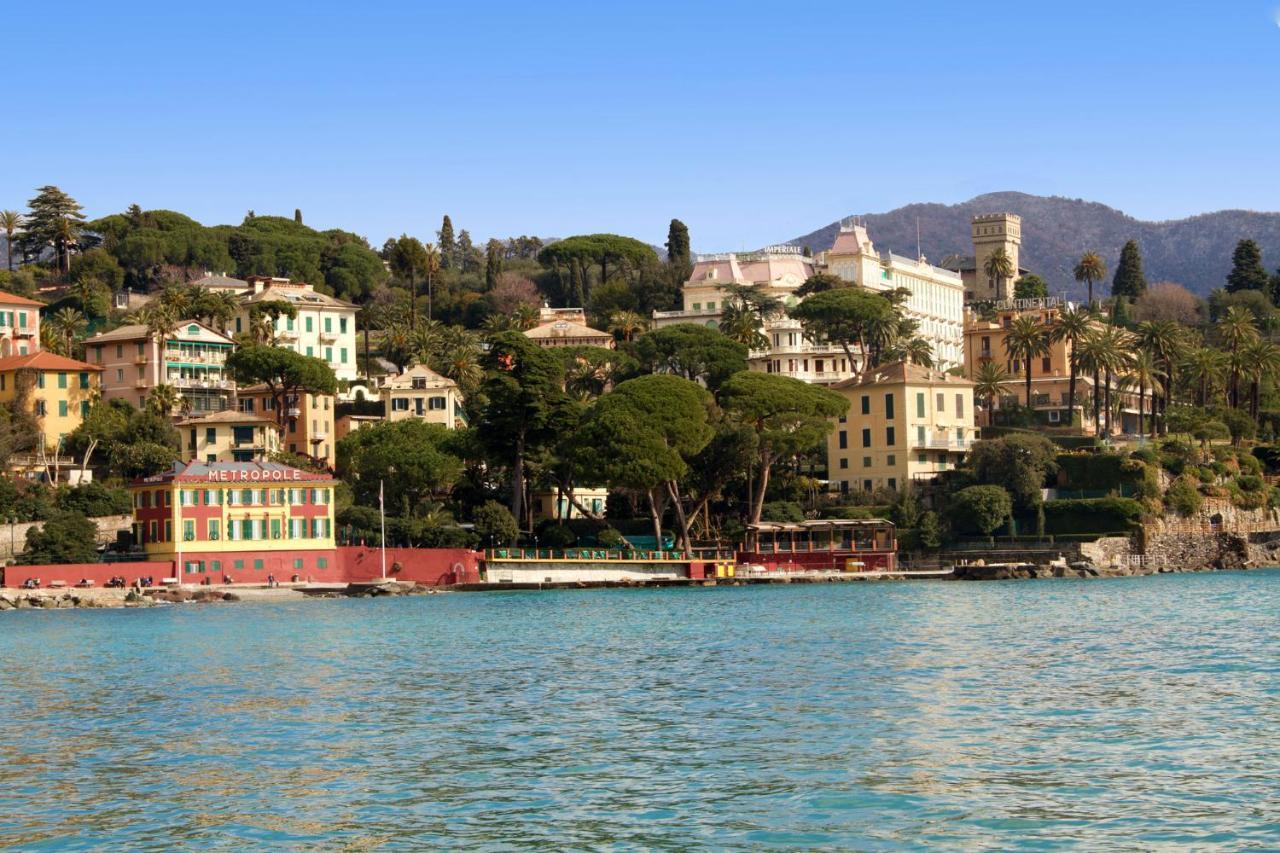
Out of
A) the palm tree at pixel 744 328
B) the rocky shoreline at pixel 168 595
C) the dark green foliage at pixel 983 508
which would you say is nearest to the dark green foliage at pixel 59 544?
the rocky shoreline at pixel 168 595

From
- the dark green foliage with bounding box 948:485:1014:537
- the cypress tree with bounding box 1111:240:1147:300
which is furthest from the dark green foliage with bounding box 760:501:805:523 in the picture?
the cypress tree with bounding box 1111:240:1147:300

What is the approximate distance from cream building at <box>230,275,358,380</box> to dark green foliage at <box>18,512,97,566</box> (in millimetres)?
38439

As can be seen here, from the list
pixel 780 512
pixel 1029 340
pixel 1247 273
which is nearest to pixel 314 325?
pixel 780 512

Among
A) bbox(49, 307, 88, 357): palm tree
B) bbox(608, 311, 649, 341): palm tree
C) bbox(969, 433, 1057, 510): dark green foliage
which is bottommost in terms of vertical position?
bbox(969, 433, 1057, 510): dark green foliage

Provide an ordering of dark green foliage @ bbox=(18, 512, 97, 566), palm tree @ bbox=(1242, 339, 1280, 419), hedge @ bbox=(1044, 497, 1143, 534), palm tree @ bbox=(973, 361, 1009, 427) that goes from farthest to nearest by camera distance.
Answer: palm tree @ bbox=(973, 361, 1009, 427), palm tree @ bbox=(1242, 339, 1280, 419), hedge @ bbox=(1044, 497, 1143, 534), dark green foliage @ bbox=(18, 512, 97, 566)

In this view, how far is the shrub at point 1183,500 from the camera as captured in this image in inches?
3853

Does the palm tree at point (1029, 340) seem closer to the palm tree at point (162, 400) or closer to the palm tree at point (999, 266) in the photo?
the palm tree at point (162, 400)

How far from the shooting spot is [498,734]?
29828mm

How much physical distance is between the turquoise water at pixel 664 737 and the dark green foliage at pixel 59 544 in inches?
1184

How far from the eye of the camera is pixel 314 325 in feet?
405

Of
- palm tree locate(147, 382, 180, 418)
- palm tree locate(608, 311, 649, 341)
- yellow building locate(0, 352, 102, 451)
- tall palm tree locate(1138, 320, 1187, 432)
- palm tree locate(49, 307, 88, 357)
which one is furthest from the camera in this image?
palm tree locate(608, 311, 649, 341)

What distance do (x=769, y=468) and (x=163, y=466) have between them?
1306 inches

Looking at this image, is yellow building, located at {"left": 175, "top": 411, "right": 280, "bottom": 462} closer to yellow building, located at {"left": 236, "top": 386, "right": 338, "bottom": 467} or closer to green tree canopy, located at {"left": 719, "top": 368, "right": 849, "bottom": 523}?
yellow building, located at {"left": 236, "top": 386, "right": 338, "bottom": 467}

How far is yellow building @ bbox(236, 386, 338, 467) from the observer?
107 meters
